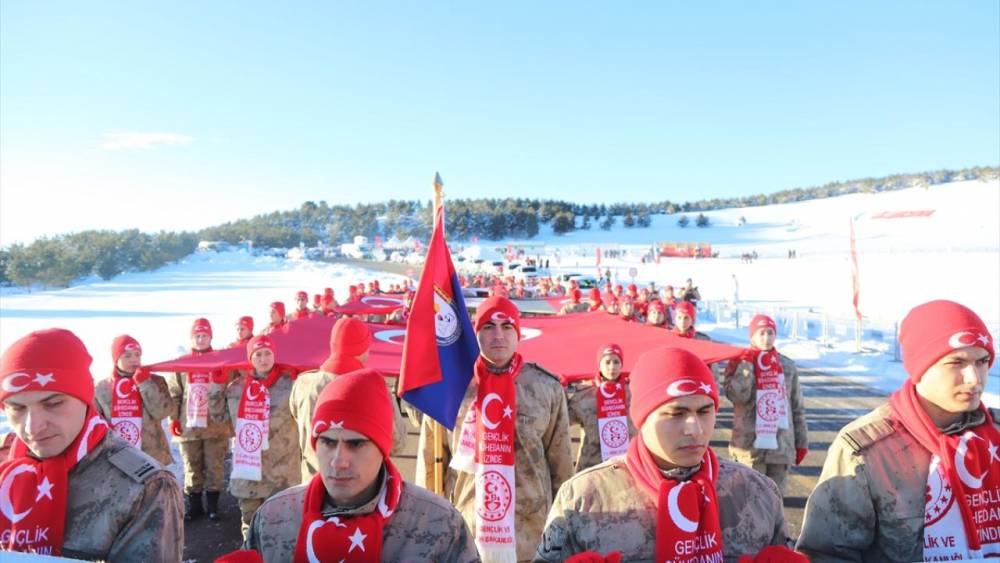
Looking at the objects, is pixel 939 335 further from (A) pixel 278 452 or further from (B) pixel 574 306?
(B) pixel 574 306

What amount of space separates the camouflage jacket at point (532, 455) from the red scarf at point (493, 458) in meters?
0.10

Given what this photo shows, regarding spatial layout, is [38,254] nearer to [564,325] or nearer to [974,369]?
[564,325]

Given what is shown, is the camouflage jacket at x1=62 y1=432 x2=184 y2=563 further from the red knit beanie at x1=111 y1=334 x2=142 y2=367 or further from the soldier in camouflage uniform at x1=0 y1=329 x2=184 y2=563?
the red knit beanie at x1=111 y1=334 x2=142 y2=367

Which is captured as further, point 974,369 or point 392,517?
point 974,369

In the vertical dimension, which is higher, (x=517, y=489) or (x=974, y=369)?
(x=974, y=369)

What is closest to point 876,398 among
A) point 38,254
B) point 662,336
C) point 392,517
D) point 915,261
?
point 662,336

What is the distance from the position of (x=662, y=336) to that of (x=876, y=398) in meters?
6.20

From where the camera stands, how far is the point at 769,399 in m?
5.52

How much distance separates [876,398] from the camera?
10617 millimetres

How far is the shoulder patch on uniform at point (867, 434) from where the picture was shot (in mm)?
2266

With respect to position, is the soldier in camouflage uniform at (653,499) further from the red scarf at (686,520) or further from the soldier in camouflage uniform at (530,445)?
the soldier in camouflage uniform at (530,445)

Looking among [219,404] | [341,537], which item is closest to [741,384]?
[341,537]

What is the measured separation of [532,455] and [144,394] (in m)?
3.87

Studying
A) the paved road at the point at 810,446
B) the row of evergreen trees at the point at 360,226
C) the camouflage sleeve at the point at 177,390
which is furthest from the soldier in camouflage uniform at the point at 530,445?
the row of evergreen trees at the point at 360,226
